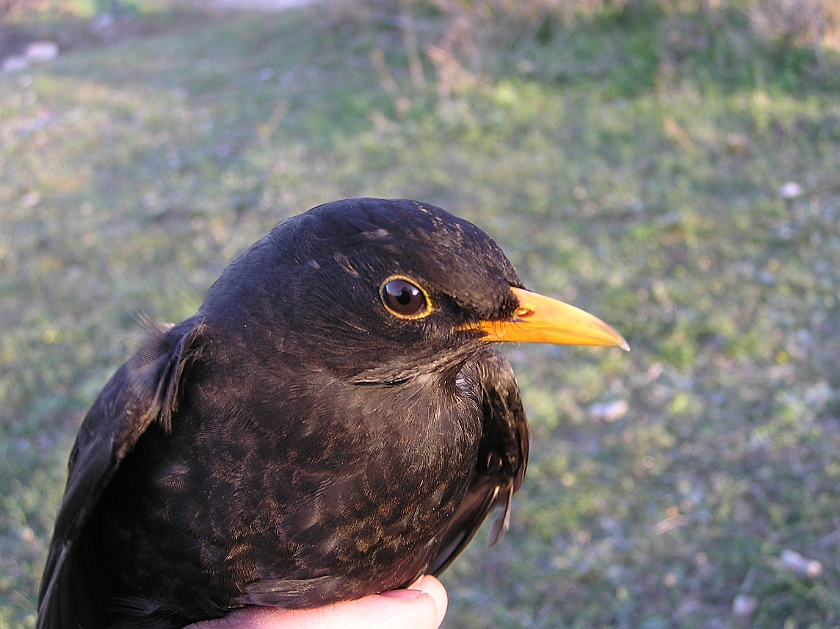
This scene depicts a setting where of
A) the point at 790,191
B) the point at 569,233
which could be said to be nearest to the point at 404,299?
the point at 569,233

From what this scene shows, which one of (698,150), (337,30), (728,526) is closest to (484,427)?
(728,526)

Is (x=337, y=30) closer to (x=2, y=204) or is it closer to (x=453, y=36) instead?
(x=453, y=36)

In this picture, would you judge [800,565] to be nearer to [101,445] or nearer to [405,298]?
[405,298]

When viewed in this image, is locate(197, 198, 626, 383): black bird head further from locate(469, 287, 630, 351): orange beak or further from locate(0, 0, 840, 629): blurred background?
locate(0, 0, 840, 629): blurred background

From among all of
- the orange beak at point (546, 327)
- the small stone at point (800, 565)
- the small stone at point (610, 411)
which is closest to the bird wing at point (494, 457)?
the orange beak at point (546, 327)

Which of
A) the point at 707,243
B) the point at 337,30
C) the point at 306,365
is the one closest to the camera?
the point at 306,365

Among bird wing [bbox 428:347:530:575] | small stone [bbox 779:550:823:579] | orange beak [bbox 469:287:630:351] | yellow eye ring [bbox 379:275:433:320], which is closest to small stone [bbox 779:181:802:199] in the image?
small stone [bbox 779:550:823:579]
